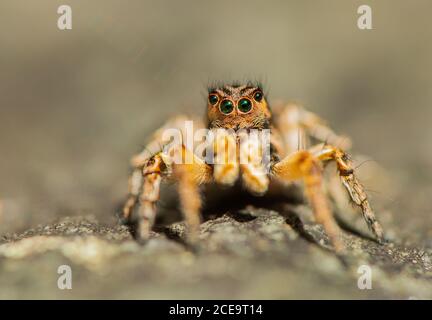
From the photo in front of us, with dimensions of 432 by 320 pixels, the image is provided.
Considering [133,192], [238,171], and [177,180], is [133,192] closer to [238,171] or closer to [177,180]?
[177,180]

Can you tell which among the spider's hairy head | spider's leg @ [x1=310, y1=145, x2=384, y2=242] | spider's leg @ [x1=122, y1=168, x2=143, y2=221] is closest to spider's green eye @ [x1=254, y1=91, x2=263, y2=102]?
the spider's hairy head

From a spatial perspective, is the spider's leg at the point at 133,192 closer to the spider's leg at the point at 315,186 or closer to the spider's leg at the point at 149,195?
the spider's leg at the point at 149,195

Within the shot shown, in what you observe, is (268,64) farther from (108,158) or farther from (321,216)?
(321,216)

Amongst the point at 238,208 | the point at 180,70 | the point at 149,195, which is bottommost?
the point at 238,208

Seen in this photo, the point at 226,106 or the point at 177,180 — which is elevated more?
the point at 226,106

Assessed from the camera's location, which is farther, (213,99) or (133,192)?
(133,192)

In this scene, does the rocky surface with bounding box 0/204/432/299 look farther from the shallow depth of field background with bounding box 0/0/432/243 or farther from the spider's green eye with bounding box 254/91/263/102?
the shallow depth of field background with bounding box 0/0/432/243

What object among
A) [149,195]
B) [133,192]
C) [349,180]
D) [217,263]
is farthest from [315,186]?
[133,192]
